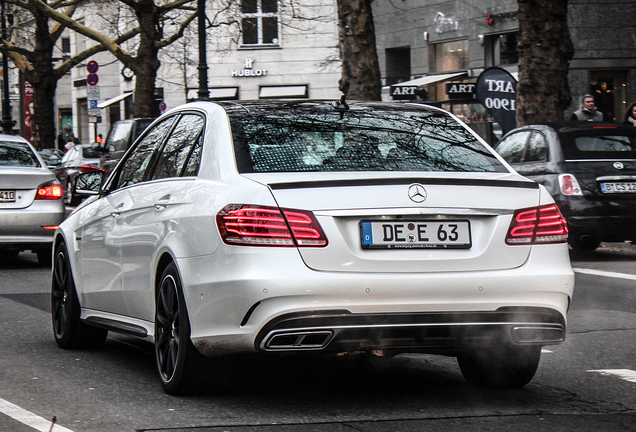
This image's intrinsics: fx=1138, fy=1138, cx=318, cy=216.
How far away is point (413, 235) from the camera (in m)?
5.04

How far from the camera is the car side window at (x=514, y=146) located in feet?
48.3

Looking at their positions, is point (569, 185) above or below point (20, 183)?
below

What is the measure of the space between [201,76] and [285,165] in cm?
2049

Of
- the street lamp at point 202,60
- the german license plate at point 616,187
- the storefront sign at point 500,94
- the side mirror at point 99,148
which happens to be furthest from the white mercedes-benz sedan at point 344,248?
the street lamp at point 202,60

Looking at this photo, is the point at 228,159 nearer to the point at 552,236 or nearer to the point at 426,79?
the point at 552,236

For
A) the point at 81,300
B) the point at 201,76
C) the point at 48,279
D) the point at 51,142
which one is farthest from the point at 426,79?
the point at 81,300

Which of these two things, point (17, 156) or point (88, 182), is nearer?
point (88, 182)

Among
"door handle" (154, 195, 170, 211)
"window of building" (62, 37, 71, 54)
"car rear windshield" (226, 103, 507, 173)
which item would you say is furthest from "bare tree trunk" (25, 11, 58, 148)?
"car rear windshield" (226, 103, 507, 173)

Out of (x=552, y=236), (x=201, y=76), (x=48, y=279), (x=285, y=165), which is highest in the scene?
(x=201, y=76)

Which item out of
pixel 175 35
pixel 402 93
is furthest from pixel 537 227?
pixel 175 35

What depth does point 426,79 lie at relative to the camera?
33625 millimetres

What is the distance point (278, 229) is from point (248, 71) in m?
46.0

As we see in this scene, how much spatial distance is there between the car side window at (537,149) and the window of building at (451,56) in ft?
60.2

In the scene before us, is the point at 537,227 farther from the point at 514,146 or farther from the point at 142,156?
the point at 514,146
